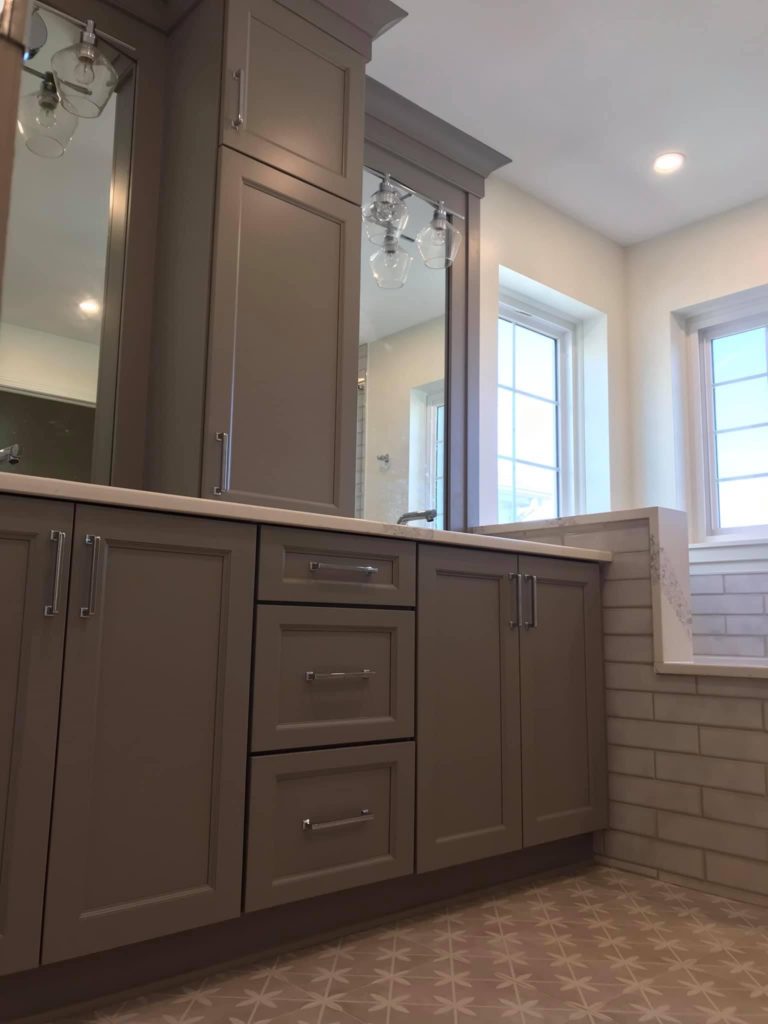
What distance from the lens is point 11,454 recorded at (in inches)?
77.0

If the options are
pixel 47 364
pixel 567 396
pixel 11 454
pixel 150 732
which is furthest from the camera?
pixel 567 396

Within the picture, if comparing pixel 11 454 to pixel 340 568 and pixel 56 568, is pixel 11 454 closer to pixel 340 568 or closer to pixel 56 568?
pixel 56 568

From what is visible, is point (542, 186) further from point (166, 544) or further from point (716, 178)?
point (166, 544)

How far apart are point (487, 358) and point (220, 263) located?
1.39m

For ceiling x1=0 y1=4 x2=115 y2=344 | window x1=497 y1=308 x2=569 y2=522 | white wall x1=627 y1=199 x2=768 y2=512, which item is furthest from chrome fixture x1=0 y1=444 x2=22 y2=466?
white wall x1=627 y1=199 x2=768 y2=512

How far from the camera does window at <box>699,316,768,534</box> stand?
353 centimetres

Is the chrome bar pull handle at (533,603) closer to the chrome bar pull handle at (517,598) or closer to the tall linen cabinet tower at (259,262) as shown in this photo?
the chrome bar pull handle at (517,598)

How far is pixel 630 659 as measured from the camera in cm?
250

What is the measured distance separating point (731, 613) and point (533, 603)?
4.41 feet

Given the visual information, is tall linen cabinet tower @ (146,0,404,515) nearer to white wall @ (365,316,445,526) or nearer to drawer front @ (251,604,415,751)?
white wall @ (365,316,445,526)

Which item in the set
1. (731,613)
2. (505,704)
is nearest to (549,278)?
(731,613)

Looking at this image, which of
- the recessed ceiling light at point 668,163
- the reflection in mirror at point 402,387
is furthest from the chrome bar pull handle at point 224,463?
the recessed ceiling light at point 668,163

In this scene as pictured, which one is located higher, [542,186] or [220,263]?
[542,186]

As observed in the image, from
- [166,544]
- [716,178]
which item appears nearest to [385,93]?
[716,178]
